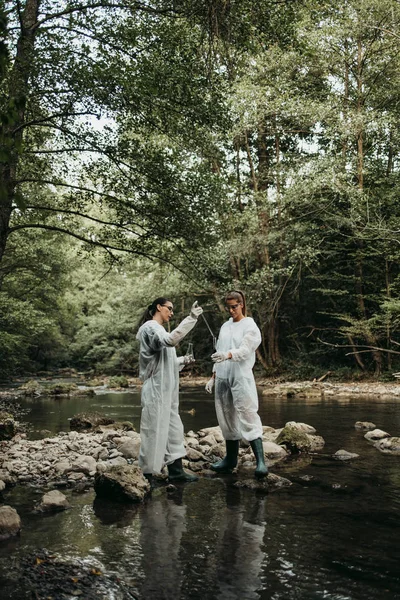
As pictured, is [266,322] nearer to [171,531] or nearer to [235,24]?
[235,24]

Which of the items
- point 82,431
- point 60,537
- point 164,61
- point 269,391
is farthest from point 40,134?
point 269,391

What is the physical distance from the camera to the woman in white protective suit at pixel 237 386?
5.90 m

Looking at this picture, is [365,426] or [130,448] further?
[365,426]

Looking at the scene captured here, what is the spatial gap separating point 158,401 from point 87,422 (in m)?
5.54

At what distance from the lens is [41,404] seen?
16516 mm

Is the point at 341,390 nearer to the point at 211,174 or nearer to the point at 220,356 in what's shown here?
the point at 211,174

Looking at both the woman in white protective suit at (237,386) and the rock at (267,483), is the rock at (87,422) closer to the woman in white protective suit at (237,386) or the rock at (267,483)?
the woman in white protective suit at (237,386)

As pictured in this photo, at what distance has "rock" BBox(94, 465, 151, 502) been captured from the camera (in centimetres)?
512

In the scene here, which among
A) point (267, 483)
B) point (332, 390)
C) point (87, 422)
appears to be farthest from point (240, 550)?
point (332, 390)

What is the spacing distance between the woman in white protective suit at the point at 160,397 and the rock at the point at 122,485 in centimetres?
33

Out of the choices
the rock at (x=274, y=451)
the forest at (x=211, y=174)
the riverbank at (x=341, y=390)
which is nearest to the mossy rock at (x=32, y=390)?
the forest at (x=211, y=174)

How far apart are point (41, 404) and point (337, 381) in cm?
1210

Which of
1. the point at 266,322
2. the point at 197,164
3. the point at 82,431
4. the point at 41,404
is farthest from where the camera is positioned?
the point at 266,322

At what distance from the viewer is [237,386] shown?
607cm
